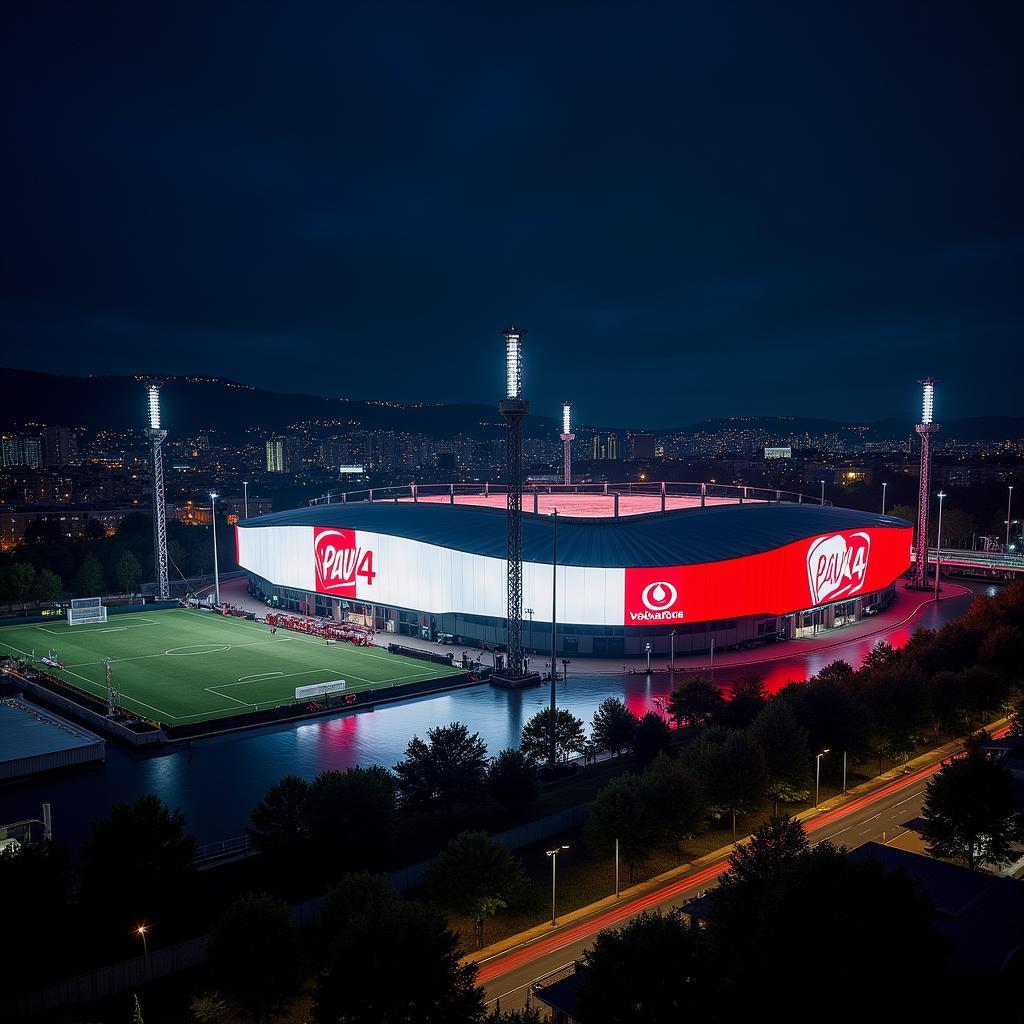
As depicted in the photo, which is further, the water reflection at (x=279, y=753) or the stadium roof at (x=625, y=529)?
the stadium roof at (x=625, y=529)

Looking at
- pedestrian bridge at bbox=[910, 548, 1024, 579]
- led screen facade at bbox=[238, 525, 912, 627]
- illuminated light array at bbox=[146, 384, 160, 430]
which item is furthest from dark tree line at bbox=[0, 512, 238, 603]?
pedestrian bridge at bbox=[910, 548, 1024, 579]

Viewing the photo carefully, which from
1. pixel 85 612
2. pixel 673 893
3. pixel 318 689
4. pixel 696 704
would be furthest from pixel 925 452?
pixel 85 612

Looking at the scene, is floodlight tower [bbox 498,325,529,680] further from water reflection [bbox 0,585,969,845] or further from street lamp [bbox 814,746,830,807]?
street lamp [bbox 814,746,830,807]

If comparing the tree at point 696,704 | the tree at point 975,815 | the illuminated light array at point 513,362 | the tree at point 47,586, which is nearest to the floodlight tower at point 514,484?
the illuminated light array at point 513,362

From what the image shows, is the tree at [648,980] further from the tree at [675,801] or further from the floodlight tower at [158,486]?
the floodlight tower at [158,486]

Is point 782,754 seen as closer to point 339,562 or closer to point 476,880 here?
point 476,880

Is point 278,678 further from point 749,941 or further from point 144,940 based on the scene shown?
point 749,941
